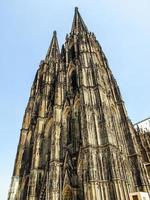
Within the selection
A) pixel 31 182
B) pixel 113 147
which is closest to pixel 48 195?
pixel 31 182

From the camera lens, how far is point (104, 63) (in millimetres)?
29984

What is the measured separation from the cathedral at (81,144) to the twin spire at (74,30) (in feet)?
12.8

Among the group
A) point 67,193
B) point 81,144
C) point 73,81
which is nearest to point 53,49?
point 73,81

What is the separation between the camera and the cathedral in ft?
48.9

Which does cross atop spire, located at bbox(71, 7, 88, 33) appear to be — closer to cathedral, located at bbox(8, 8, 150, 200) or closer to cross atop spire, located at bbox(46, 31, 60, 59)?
cathedral, located at bbox(8, 8, 150, 200)

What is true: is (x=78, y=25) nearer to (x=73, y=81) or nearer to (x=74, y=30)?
(x=74, y=30)

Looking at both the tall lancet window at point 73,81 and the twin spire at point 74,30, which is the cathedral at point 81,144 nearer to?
the tall lancet window at point 73,81

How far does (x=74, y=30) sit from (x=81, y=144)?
2303 centimetres

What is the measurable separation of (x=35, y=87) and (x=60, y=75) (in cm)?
749

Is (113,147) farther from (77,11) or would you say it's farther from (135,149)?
(77,11)

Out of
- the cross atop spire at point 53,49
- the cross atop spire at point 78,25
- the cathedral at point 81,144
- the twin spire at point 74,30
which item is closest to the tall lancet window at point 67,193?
the cathedral at point 81,144

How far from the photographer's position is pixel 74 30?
34156 millimetres

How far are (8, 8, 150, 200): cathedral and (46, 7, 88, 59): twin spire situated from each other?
3904 millimetres

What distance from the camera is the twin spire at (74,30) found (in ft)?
111
